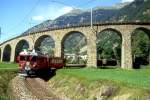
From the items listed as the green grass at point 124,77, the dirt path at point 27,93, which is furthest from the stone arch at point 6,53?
the dirt path at point 27,93

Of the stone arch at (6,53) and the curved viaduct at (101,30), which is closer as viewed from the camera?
the curved viaduct at (101,30)

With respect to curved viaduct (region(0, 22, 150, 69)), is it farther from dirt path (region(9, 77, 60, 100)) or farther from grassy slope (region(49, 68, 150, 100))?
dirt path (region(9, 77, 60, 100))

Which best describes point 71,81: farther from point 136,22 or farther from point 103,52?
point 103,52

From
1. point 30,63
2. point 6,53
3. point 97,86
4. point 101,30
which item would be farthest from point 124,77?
point 6,53

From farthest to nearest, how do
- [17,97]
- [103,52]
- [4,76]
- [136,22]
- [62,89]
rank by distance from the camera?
[103,52] → [136,22] → [4,76] → [62,89] → [17,97]

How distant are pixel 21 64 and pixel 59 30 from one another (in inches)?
1532

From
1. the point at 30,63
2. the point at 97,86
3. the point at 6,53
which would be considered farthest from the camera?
the point at 6,53

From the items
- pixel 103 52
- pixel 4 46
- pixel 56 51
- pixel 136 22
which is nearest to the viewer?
pixel 136 22

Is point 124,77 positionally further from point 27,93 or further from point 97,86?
point 27,93

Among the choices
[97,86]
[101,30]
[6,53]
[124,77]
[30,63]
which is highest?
[101,30]

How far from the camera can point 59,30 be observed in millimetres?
88125

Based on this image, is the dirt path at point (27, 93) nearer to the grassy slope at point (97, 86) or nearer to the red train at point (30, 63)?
the grassy slope at point (97, 86)

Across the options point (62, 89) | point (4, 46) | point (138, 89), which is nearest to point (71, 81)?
point (62, 89)

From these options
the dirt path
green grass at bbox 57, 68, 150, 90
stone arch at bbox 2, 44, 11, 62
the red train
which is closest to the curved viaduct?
the red train
